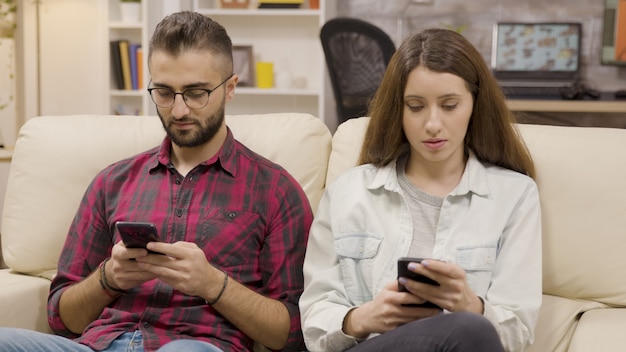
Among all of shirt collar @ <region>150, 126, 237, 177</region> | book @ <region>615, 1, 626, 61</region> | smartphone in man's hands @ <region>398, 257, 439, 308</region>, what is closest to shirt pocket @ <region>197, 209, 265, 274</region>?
shirt collar @ <region>150, 126, 237, 177</region>

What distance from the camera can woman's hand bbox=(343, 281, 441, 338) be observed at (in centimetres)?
145

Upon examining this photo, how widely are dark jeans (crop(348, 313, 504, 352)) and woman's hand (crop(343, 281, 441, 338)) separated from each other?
0.05 metres

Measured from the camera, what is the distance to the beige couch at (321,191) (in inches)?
69.6

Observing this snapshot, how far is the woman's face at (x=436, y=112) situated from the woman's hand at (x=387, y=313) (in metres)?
0.31

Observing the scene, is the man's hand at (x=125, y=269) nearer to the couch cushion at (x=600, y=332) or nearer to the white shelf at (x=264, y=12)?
the couch cushion at (x=600, y=332)

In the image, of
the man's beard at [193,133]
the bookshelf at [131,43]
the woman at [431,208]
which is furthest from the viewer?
the bookshelf at [131,43]

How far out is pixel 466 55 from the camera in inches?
64.8

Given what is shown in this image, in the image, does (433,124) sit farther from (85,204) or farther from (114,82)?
(114,82)

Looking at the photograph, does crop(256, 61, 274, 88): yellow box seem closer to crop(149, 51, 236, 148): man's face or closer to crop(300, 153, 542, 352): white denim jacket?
crop(149, 51, 236, 148): man's face

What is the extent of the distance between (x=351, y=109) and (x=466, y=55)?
271 cm

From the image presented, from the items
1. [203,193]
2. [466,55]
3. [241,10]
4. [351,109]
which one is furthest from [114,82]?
[466,55]

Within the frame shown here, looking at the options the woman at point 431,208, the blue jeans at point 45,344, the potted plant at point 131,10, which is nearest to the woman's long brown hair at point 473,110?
the woman at point 431,208

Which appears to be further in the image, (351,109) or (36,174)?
(351,109)

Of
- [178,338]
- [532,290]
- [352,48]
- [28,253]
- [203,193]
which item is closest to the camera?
[532,290]
